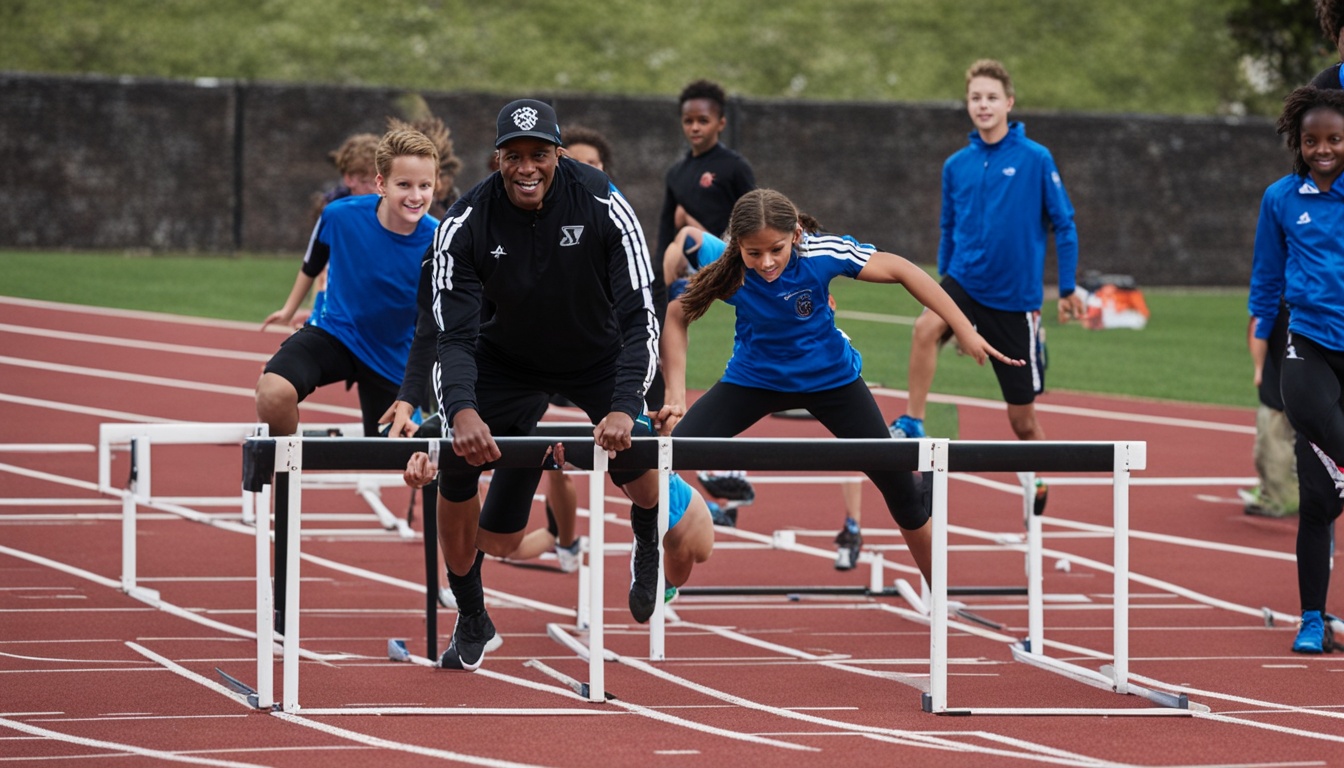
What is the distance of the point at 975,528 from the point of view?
9.93 metres

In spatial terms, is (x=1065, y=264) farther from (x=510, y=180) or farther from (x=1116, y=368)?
(x=1116, y=368)

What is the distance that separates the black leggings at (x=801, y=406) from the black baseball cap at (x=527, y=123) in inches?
58.1

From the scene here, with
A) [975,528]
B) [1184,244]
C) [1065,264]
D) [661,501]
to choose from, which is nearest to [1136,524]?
[975,528]

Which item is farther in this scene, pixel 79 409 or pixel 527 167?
pixel 79 409

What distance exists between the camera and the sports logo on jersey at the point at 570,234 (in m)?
5.49

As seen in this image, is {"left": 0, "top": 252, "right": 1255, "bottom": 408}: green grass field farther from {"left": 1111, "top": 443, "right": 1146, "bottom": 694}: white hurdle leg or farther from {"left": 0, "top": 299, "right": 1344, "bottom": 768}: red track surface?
{"left": 1111, "top": 443, "right": 1146, "bottom": 694}: white hurdle leg

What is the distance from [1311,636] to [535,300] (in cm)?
336

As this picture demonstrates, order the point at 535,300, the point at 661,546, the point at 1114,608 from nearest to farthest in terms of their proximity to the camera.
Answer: the point at 535,300 < the point at 1114,608 < the point at 661,546

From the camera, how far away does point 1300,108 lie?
6605mm

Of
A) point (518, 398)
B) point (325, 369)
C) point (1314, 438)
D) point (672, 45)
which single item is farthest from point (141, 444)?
point (672, 45)

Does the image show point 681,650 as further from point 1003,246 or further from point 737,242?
point 1003,246

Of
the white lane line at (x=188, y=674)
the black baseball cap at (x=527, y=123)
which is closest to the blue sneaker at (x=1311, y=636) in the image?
the black baseball cap at (x=527, y=123)

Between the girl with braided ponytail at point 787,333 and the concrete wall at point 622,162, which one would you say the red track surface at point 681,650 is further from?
the concrete wall at point 622,162

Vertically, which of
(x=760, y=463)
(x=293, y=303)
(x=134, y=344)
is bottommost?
(x=760, y=463)
